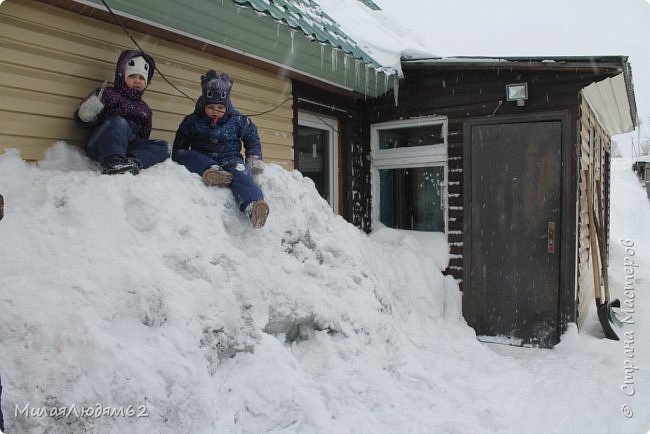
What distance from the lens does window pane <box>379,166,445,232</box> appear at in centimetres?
657

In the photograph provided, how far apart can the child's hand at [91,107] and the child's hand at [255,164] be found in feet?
3.90

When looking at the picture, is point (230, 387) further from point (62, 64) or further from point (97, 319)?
point (62, 64)

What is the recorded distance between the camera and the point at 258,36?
4184 millimetres

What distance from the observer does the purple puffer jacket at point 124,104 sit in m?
3.27

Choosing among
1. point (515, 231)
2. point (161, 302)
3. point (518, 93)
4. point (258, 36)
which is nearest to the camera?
point (161, 302)

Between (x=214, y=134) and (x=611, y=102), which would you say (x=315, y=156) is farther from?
(x=611, y=102)

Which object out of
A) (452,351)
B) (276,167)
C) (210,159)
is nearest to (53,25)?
(210,159)

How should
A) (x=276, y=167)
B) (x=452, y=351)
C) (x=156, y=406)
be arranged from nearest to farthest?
(x=156, y=406) → (x=276, y=167) → (x=452, y=351)

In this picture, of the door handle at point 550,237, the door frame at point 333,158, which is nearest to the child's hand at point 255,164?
the door frame at point 333,158

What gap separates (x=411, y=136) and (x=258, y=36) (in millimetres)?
3199

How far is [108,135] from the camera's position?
3096 mm

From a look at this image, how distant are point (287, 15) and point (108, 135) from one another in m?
1.79

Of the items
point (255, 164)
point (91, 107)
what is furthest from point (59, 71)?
point (255, 164)

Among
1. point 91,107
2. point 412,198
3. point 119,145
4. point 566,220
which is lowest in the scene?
point 566,220
